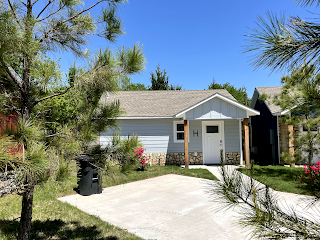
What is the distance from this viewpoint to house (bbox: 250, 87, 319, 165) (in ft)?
37.4

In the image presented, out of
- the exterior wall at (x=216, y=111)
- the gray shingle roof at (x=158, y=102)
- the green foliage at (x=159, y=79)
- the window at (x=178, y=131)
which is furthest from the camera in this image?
the green foliage at (x=159, y=79)

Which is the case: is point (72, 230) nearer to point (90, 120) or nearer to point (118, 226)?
point (118, 226)

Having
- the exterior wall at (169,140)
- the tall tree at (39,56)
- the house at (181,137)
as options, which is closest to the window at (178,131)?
the house at (181,137)

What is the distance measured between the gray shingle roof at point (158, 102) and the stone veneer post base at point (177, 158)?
2.30m

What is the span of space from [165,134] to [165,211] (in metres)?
7.16

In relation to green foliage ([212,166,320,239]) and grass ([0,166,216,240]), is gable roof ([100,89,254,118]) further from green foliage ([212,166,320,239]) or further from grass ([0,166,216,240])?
green foliage ([212,166,320,239])

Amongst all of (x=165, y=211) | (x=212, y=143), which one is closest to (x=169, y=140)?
(x=212, y=143)

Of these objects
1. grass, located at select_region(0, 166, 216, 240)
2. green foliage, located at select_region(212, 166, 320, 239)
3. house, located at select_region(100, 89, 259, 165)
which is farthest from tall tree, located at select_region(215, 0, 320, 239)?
house, located at select_region(100, 89, 259, 165)

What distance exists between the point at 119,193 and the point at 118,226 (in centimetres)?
251

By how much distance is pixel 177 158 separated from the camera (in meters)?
12.2

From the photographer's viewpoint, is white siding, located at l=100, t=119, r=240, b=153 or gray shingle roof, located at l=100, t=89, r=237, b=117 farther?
gray shingle roof, located at l=100, t=89, r=237, b=117

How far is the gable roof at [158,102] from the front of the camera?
12.4 meters

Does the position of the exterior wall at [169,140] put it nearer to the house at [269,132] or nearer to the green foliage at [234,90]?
the house at [269,132]

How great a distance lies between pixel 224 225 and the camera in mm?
4422
